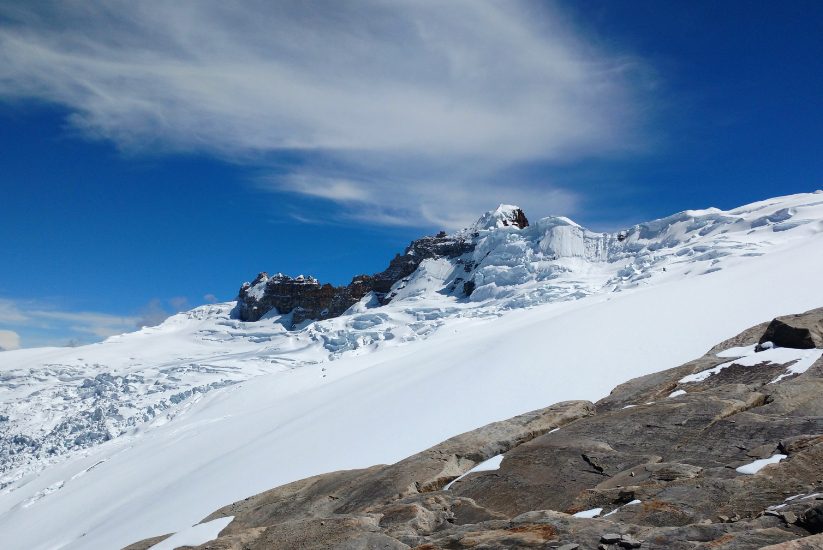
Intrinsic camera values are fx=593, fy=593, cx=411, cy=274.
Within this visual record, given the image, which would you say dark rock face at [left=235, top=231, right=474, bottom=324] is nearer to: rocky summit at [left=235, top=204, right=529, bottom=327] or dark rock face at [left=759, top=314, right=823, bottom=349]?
rocky summit at [left=235, top=204, right=529, bottom=327]

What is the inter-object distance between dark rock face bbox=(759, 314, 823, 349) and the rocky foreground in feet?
0.10

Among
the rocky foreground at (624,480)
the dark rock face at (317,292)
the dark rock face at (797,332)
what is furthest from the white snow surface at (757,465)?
the dark rock face at (317,292)

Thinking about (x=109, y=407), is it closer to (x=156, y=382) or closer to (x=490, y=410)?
(x=156, y=382)

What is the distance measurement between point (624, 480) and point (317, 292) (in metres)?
127

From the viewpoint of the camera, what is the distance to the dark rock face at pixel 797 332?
12734mm

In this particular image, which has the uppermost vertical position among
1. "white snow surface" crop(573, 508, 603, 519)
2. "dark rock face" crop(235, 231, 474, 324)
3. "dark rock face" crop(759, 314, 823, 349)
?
"dark rock face" crop(235, 231, 474, 324)

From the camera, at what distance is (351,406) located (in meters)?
30.0

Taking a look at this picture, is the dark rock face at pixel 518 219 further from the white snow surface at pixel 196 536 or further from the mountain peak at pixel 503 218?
the white snow surface at pixel 196 536

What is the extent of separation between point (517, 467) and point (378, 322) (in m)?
70.8

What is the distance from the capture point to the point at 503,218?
108 meters

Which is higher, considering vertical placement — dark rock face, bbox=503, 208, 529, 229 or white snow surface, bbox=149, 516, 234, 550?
dark rock face, bbox=503, 208, 529, 229

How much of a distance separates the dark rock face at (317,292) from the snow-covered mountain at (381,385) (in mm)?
40250

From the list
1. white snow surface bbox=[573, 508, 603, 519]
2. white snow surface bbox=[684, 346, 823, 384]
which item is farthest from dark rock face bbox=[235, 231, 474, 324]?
white snow surface bbox=[573, 508, 603, 519]

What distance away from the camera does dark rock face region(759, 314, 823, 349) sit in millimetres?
12734
